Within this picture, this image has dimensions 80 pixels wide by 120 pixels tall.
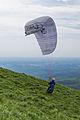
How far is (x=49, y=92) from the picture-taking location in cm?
1941

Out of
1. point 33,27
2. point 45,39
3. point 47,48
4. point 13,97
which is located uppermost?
point 33,27

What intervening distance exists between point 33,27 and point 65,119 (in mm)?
10941

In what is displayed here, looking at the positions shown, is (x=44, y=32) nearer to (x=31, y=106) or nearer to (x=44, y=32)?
(x=44, y=32)

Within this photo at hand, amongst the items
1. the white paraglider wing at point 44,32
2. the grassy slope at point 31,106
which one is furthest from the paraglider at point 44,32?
the grassy slope at point 31,106

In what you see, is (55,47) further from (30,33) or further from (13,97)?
(13,97)

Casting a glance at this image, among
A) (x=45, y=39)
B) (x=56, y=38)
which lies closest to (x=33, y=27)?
(x=45, y=39)

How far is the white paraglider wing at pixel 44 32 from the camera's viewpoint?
18.0 m

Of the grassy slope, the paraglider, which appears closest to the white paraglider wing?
the paraglider

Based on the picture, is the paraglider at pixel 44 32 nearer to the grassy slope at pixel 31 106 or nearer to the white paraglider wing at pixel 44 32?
the white paraglider wing at pixel 44 32

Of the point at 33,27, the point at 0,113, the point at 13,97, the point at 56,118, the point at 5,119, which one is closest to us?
the point at 5,119

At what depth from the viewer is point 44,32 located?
18.3 m

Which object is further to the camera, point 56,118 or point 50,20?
point 50,20

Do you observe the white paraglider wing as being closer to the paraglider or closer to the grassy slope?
the paraglider

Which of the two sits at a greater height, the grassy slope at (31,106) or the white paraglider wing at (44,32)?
the white paraglider wing at (44,32)
